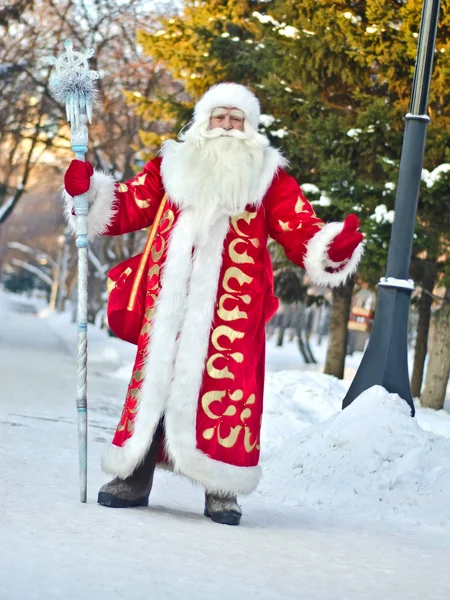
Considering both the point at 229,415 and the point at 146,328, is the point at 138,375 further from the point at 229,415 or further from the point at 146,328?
the point at 229,415

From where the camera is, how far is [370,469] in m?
5.93

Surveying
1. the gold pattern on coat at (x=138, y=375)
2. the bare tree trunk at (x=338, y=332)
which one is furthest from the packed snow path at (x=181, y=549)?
the bare tree trunk at (x=338, y=332)

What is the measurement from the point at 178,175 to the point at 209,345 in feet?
2.69

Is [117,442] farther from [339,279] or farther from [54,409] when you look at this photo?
[54,409]

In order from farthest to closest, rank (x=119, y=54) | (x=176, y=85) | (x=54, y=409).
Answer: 1. (x=176, y=85)
2. (x=119, y=54)
3. (x=54, y=409)

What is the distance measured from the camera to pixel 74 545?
3.77m

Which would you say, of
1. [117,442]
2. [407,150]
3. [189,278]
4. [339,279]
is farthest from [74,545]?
[407,150]

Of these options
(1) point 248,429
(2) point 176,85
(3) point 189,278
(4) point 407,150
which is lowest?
(1) point 248,429

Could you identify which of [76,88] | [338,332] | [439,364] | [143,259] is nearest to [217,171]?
[143,259]

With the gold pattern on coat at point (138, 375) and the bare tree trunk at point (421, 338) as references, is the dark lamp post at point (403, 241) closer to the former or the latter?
the gold pattern on coat at point (138, 375)

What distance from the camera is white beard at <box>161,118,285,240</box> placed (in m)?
4.95

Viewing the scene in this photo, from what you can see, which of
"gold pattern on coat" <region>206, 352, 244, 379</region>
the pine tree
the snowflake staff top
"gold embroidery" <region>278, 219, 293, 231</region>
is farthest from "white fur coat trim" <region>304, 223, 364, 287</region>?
the pine tree

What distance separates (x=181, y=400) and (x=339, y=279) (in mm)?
962

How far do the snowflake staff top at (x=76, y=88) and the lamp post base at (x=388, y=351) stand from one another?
10.8ft
